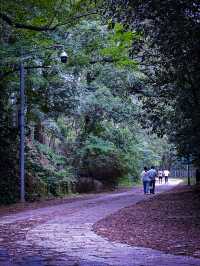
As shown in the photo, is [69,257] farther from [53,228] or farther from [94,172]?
[94,172]

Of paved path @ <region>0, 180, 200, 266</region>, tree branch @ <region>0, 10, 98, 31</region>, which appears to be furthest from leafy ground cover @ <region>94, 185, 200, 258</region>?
tree branch @ <region>0, 10, 98, 31</region>

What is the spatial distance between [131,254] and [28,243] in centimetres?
253

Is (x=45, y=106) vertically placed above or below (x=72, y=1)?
below

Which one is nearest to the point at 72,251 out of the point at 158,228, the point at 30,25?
the point at 158,228

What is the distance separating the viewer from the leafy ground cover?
10047 mm

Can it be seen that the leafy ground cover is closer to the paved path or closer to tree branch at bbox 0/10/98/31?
the paved path

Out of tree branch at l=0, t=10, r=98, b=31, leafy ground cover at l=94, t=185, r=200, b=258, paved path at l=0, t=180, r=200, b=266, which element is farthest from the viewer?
tree branch at l=0, t=10, r=98, b=31

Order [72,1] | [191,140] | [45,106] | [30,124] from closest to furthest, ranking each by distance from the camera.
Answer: [72,1] < [191,140] < [45,106] < [30,124]

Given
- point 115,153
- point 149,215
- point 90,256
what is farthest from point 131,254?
point 115,153

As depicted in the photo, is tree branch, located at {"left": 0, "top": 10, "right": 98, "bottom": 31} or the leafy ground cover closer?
the leafy ground cover

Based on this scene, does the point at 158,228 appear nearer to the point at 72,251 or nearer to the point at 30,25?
the point at 72,251

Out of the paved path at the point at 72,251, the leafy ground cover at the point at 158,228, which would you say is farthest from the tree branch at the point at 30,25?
the paved path at the point at 72,251

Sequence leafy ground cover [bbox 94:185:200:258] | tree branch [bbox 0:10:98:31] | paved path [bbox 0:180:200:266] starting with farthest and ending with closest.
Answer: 1. tree branch [bbox 0:10:98:31]
2. leafy ground cover [bbox 94:185:200:258]
3. paved path [bbox 0:180:200:266]

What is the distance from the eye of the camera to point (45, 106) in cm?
2597
